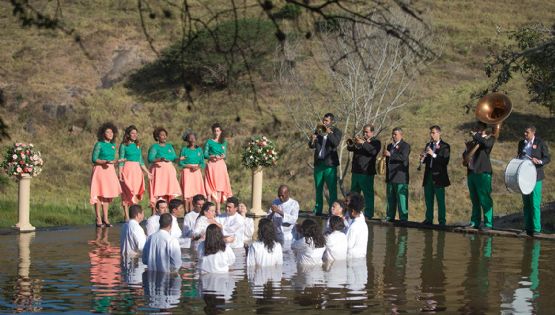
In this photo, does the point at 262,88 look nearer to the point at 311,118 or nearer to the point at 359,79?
the point at 311,118

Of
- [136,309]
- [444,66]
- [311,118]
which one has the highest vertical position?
[444,66]

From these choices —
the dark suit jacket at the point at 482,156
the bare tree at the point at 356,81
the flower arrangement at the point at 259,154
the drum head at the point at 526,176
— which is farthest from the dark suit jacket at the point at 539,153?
the bare tree at the point at 356,81

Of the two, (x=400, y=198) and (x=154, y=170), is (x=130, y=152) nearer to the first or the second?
(x=154, y=170)

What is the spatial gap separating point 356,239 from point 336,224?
0.47 metres

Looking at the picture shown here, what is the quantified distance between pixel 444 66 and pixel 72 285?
46.2 meters

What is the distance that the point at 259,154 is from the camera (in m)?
24.5

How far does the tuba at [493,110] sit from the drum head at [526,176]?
142cm

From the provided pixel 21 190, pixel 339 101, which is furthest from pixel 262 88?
pixel 21 190

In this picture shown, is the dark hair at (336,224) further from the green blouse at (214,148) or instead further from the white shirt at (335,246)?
the green blouse at (214,148)

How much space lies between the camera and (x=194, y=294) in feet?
44.5

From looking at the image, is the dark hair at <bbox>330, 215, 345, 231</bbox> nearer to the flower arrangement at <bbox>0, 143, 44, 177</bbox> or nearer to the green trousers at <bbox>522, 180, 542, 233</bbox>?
the green trousers at <bbox>522, 180, 542, 233</bbox>

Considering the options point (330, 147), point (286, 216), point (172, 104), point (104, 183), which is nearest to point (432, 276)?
point (286, 216)

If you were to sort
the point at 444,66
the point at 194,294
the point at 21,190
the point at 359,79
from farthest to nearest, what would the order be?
1. the point at 444,66
2. the point at 359,79
3. the point at 21,190
4. the point at 194,294

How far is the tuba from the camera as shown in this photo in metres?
20.9
